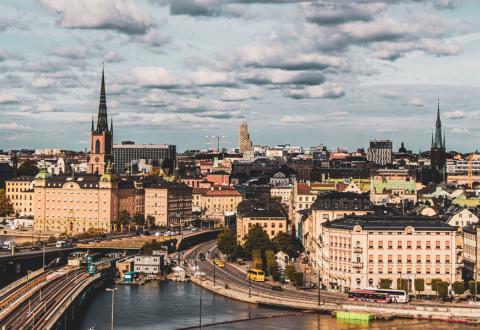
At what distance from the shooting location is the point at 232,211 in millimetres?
163375

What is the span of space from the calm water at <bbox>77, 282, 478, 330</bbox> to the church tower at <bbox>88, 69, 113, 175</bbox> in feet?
270

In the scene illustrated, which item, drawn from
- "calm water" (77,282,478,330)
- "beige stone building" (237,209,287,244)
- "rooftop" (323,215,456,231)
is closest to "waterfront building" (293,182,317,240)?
"beige stone building" (237,209,287,244)

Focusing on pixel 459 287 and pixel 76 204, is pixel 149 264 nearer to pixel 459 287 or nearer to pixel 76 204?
pixel 459 287

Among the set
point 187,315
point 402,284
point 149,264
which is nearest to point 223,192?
point 149,264

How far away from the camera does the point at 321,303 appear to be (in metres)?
69.6

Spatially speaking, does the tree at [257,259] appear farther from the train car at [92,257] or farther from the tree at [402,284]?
the tree at [402,284]

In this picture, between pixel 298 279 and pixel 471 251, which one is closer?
pixel 298 279

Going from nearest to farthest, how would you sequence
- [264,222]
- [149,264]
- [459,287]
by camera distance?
1. [459,287]
2. [149,264]
3. [264,222]

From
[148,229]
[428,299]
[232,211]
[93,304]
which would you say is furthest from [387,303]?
[232,211]

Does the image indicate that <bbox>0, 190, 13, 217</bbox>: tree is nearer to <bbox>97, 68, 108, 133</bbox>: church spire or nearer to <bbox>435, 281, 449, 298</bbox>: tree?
<bbox>97, 68, 108, 133</bbox>: church spire

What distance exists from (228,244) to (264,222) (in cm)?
809

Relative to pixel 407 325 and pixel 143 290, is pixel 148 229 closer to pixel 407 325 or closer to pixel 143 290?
pixel 143 290

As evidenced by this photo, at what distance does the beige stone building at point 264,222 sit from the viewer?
354ft

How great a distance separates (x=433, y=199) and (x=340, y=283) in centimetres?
5286
